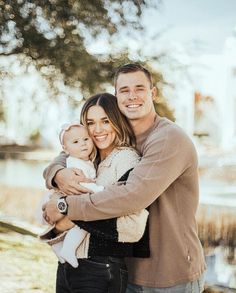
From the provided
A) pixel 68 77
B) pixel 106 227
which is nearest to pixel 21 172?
pixel 68 77

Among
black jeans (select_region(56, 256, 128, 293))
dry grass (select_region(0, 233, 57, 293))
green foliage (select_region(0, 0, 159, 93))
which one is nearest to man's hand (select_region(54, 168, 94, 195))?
black jeans (select_region(56, 256, 128, 293))

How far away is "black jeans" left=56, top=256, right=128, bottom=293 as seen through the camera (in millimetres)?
1868

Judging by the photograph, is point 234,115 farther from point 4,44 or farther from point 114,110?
point 114,110

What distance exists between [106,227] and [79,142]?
1.09 feet

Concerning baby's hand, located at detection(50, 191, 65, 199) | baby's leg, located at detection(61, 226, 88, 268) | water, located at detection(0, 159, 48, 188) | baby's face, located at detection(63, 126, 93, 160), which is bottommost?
water, located at detection(0, 159, 48, 188)

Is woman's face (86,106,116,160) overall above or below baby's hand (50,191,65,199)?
above

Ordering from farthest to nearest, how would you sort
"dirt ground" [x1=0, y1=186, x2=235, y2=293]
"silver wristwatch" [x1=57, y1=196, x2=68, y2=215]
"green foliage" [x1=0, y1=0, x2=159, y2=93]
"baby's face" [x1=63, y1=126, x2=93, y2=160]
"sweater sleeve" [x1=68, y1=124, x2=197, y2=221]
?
"green foliage" [x1=0, y1=0, x2=159, y2=93] < "dirt ground" [x1=0, y1=186, x2=235, y2=293] < "baby's face" [x1=63, y1=126, x2=93, y2=160] < "silver wristwatch" [x1=57, y1=196, x2=68, y2=215] < "sweater sleeve" [x1=68, y1=124, x2=197, y2=221]

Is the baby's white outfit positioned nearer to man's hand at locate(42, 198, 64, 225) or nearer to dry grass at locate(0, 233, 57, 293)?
man's hand at locate(42, 198, 64, 225)

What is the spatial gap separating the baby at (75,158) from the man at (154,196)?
0.05 metres

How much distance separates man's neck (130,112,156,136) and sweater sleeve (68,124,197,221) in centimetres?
15

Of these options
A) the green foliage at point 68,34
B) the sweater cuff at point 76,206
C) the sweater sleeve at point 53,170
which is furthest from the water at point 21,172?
the sweater cuff at point 76,206

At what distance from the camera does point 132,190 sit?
1.79 meters

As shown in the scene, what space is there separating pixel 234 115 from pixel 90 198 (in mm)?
9415

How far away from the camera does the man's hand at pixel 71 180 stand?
1.91 metres
